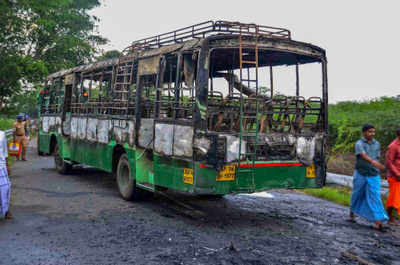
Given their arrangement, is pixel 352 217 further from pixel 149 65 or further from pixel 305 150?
pixel 149 65

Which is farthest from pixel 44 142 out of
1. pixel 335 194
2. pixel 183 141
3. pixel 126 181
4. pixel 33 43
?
pixel 33 43

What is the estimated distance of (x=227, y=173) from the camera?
19.7ft

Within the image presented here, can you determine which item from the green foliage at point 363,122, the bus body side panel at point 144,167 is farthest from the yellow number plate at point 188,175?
the green foliage at point 363,122

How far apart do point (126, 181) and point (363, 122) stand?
7.41 meters

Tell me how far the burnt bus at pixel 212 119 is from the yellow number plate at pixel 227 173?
2cm

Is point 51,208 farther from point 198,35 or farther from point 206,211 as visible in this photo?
point 198,35

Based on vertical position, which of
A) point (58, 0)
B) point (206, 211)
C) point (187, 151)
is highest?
point (58, 0)

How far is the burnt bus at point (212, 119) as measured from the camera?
6031 millimetres

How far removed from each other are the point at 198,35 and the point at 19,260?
4243 mm

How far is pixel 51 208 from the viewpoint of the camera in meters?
7.43

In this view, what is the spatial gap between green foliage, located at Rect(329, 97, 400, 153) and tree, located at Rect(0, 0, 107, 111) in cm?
1641

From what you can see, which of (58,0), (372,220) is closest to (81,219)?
(372,220)

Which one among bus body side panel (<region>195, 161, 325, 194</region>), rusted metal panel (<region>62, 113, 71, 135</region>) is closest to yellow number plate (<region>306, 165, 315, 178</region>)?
bus body side panel (<region>195, 161, 325, 194</region>)

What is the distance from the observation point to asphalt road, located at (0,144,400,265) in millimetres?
4867
